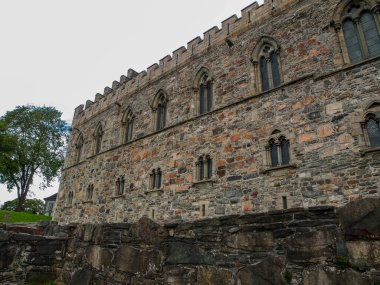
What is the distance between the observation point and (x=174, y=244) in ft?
11.4

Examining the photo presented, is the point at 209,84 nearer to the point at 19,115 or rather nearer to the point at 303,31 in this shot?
the point at 303,31

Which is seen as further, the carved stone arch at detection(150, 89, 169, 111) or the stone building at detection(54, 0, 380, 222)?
the carved stone arch at detection(150, 89, 169, 111)

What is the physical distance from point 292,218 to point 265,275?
0.63 m

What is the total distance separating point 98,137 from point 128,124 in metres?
3.72

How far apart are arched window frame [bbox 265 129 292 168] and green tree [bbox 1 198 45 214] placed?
4563 cm

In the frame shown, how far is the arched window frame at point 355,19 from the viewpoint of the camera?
342 inches

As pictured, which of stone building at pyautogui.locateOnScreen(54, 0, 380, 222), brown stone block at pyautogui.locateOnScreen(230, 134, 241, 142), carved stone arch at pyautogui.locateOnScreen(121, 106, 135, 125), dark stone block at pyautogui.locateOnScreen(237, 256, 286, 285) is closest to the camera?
dark stone block at pyautogui.locateOnScreen(237, 256, 286, 285)

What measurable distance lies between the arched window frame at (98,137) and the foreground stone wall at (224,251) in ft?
47.2

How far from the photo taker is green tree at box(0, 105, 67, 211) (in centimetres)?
3033

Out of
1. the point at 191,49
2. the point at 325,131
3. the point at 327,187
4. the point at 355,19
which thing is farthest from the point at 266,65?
the point at 327,187

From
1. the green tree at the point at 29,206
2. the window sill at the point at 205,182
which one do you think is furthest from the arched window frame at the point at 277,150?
the green tree at the point at 29,206

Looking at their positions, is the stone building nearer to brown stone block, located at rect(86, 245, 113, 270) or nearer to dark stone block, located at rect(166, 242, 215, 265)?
dark stone block, located at rect(166, 242, 215, 265)

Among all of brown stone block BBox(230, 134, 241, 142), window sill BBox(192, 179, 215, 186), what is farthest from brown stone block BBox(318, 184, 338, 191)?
window sill BBox(192, 179, 215, 186)

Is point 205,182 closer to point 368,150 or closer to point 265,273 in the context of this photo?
point 368,150
